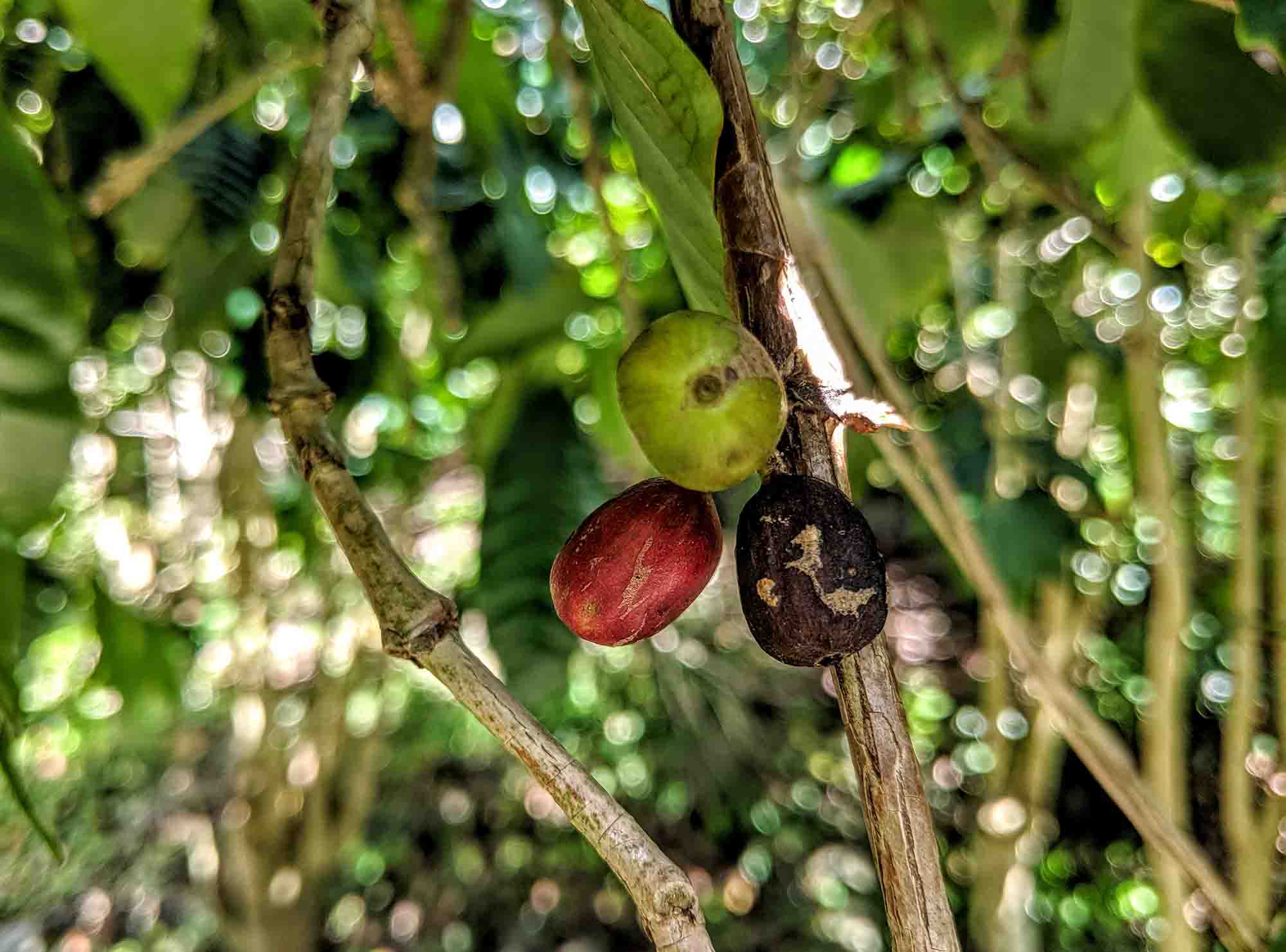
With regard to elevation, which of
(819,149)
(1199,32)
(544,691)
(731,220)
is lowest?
(544,691)

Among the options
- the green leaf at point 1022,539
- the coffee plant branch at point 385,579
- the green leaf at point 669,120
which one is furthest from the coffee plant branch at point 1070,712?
the green leaf at point 1022,539

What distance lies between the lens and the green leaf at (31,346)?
0.40 meters

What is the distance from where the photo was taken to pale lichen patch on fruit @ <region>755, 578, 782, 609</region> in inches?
12.7

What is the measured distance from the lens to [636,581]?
383mm

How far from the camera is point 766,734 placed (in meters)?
2.39

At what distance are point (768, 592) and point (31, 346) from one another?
1.09 feet

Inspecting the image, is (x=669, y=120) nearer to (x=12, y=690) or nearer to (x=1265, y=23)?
(x=1265, y=23)

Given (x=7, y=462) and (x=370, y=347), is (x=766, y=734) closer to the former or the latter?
(x=370, y=347)

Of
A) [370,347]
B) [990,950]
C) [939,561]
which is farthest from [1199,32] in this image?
[939,561]

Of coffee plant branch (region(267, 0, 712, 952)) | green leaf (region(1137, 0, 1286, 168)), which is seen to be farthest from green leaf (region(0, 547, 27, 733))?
green leaf (region(1137, 0, 1286, 168))

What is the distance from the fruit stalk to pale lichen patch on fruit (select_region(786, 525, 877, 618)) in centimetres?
2

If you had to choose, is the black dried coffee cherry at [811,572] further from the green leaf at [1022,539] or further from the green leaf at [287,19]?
the green leaf at [1022,539]

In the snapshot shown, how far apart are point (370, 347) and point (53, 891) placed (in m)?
1.86

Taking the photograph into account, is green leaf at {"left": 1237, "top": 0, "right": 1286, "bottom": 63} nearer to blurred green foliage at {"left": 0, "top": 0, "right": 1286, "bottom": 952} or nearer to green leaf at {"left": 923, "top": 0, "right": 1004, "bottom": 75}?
blurred green foliage at {"left": 0, "top": 0, "right": 1286, "bottom": 952}
